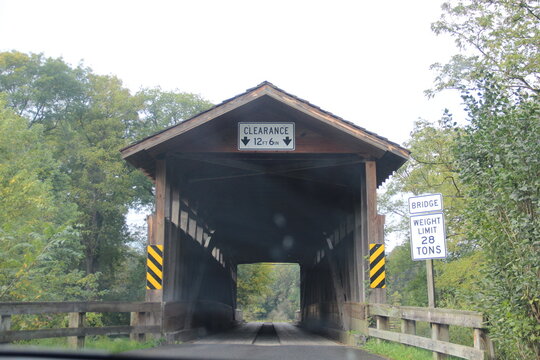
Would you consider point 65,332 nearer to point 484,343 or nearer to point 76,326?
point 76,326

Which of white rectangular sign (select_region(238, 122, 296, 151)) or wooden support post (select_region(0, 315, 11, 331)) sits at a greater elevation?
white rectangular sign (select_region(238, 122, 296, 151))

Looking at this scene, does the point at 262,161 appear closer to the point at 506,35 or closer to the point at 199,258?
the point at 199,258

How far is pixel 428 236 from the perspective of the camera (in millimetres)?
7324

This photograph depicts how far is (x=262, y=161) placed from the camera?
13.2 m

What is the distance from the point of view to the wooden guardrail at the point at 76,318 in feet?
22.0

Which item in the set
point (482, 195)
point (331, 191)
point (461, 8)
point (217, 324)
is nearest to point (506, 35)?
point (461, 8)

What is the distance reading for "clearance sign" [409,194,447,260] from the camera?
23.5 feet

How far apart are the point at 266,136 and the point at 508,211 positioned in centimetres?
658

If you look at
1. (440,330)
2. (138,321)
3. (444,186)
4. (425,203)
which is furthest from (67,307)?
(444,186)

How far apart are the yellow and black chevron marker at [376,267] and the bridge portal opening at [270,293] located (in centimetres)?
3580

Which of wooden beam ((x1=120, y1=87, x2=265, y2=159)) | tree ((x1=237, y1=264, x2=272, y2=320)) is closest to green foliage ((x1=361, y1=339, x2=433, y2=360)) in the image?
wooden beam ((x1=120, y1=87, x2=265, y2=159))

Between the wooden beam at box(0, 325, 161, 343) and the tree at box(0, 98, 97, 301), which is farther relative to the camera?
the tree at box(0, 98, 97, 301)

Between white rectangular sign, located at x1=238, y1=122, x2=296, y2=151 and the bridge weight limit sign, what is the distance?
436cm

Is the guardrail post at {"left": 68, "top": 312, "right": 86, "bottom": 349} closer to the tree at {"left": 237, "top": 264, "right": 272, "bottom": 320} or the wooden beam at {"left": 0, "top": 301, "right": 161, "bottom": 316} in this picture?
the wooden beam at {"left": 0, "top": 301, "right": 161, "bottom": 316}
